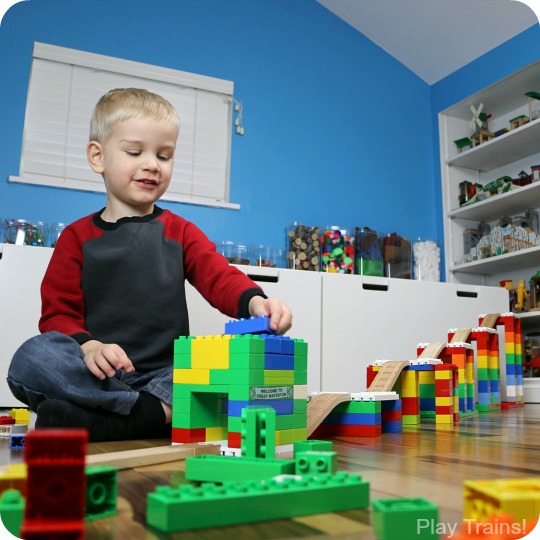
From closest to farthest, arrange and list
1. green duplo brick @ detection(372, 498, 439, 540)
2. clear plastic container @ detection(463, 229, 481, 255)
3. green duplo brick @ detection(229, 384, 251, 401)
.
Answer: green duplo brick @ detection(372, 498, 439, 540) < green duplo brick @ detection(229, 384, 251, 401) < clear plastic container @ detection(463, 229, 481, 255)

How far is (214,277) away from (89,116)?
1547 mm

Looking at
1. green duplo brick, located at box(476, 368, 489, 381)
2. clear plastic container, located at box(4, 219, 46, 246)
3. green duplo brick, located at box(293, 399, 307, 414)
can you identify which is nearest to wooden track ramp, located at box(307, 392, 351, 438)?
Result: green duplo brick, located at box(293, 399, 307, 414)

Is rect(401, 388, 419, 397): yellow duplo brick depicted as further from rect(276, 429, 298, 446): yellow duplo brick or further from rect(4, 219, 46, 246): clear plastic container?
rect(4, 219, 46, 246): clear plastic container

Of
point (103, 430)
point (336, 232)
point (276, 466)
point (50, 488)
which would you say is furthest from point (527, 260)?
point (50, 488)

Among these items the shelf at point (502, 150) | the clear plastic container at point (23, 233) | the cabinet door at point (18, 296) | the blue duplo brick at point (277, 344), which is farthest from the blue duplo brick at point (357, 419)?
the shelf at point (502, 150)

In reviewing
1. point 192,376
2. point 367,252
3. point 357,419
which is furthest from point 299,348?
point 367,252

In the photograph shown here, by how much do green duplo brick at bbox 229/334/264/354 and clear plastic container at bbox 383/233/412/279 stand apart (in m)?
1.89

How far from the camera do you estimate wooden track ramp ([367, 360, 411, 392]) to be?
1060 millimetres

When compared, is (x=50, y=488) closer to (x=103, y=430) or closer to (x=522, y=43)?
(x=103, y=430)

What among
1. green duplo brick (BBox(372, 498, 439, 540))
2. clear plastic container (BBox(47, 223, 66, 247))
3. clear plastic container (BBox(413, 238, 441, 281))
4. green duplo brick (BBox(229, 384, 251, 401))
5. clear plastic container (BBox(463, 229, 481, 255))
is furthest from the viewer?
clear plastic container (BBox(463, 229, 481, 255))

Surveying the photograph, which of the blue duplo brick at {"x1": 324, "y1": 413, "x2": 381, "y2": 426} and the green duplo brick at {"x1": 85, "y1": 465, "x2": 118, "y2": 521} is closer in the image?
the green duplo brick at {"x1": 85, "y1": 465, "x2": 118, "y2": 521}

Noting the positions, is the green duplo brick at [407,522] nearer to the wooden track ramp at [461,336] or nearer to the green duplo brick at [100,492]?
the green duplo brick at [100,492]

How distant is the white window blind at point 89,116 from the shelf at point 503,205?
1.11 m

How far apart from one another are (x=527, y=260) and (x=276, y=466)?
7.72 feet
